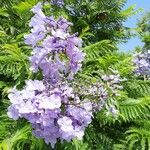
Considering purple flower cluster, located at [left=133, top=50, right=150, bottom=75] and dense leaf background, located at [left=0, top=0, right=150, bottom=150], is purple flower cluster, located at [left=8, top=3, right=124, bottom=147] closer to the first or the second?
dense leaf background, located at [left=0, top=0, right=150, bottom=150]

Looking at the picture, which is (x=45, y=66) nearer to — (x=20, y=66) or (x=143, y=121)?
(x=20, y=66)

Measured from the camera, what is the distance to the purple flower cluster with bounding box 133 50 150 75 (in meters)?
5.13

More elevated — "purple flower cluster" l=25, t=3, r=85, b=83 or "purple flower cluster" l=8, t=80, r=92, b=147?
"purple flower cluster" l=25, t=3, r=85, b=83

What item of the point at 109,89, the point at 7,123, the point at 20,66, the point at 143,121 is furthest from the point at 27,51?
the point at 109,89

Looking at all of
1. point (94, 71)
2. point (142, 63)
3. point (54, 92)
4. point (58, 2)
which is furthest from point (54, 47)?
point (142, 63)

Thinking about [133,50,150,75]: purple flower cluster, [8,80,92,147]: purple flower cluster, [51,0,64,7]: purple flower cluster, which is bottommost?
[8,80,92,147]: purple flower cluster

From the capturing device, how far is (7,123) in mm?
3732

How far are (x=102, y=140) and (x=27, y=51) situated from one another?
98 centimetres

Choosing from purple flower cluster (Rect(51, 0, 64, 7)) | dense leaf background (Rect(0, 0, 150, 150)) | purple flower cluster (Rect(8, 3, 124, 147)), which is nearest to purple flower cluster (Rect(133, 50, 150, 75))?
dense leaf background (Rect(0, 0, 150, 150))

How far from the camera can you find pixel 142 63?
5277 mm

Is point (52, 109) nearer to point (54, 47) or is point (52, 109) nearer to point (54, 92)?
point (54, 92)

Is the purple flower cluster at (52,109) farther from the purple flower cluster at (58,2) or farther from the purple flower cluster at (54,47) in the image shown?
the purple flower cluster at (58,2)

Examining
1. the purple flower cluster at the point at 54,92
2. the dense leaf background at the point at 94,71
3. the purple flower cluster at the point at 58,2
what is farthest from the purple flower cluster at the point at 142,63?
the purple flower cluster at the point at 54,92

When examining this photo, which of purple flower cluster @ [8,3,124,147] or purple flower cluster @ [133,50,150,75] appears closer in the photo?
purple flower cluster @ [8,3,124,147]
